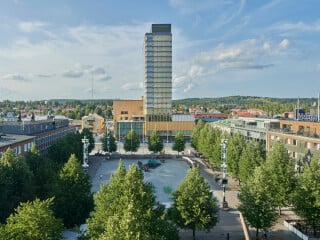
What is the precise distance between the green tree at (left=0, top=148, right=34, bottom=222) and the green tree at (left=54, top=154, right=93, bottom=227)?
4509 mm

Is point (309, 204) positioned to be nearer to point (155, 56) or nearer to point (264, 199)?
point (264, 199)

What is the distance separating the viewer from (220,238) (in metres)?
38.1

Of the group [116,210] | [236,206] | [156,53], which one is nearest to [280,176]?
[236,206]

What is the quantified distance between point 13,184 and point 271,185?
3248 cm

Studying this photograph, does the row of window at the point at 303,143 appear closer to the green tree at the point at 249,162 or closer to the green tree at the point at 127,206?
the green tree at the point at 249,162

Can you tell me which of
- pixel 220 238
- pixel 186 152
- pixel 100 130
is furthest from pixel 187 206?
pixel 100 130

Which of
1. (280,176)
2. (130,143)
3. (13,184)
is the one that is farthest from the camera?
(130,143)

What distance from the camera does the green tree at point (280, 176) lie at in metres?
45.4

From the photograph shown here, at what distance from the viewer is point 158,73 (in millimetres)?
141625

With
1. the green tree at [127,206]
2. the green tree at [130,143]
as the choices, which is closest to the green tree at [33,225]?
the green tree at [127,206]

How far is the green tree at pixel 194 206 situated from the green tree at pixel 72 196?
1046cm

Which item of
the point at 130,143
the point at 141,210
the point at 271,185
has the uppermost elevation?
the point at 141,210

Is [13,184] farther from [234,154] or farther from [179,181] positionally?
[234,154]

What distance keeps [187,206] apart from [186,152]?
79.1 m
